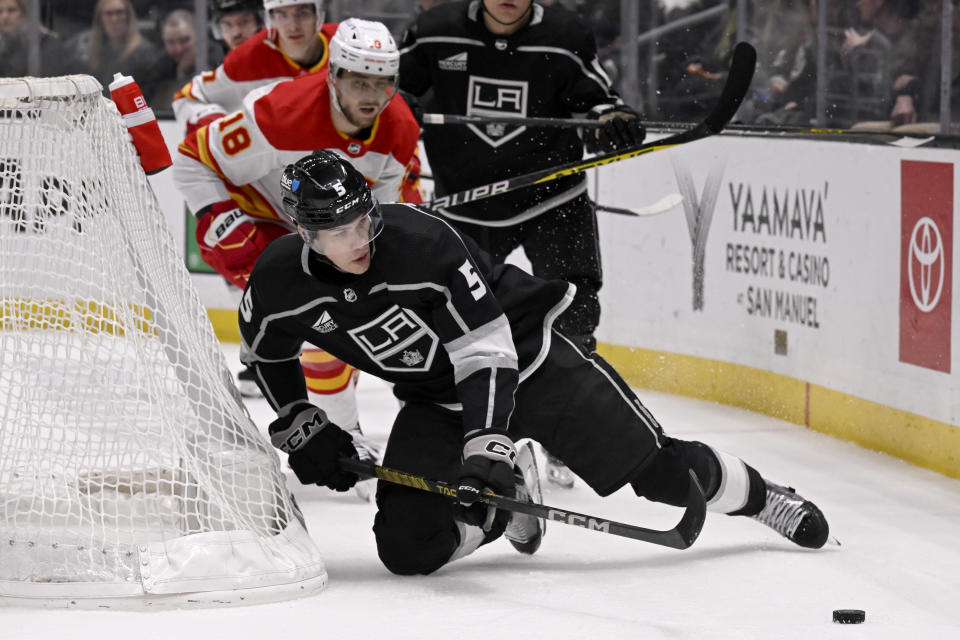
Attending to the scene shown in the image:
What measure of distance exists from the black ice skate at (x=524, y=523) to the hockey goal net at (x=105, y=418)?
0.35 m

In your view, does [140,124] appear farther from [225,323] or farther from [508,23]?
[225,323]

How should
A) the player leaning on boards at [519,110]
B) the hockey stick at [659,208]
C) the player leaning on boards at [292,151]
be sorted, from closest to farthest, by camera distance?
the player leaning on boards at [292,151]
the player leaning on boards at [519,110]
the hockey stick at [659,208]

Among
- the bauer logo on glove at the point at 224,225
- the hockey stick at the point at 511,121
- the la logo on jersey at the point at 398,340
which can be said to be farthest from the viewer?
the hockey stick at the point at 511,121

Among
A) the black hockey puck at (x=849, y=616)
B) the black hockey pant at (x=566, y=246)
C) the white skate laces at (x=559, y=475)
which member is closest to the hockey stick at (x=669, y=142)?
the black hockey pant at (x=566, y=246)

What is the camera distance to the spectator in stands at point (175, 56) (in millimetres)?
5898

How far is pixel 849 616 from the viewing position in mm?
2291

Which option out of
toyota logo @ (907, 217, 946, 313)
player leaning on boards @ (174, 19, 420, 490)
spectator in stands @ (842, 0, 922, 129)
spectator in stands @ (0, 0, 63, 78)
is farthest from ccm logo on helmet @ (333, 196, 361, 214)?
spectator in stands @ (0, 0, 63, 78)

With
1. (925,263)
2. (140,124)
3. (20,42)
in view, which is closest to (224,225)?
(140,124)

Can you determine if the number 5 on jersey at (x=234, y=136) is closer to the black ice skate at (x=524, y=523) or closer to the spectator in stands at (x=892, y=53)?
the black ice skate at (x=524, y=523)

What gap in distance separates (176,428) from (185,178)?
3.48ft

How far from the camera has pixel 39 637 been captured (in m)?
2.18

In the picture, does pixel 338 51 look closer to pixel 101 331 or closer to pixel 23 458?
pixel 101 331

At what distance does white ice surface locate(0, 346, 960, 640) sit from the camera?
7.41 feet

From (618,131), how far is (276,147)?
735 millimetres
